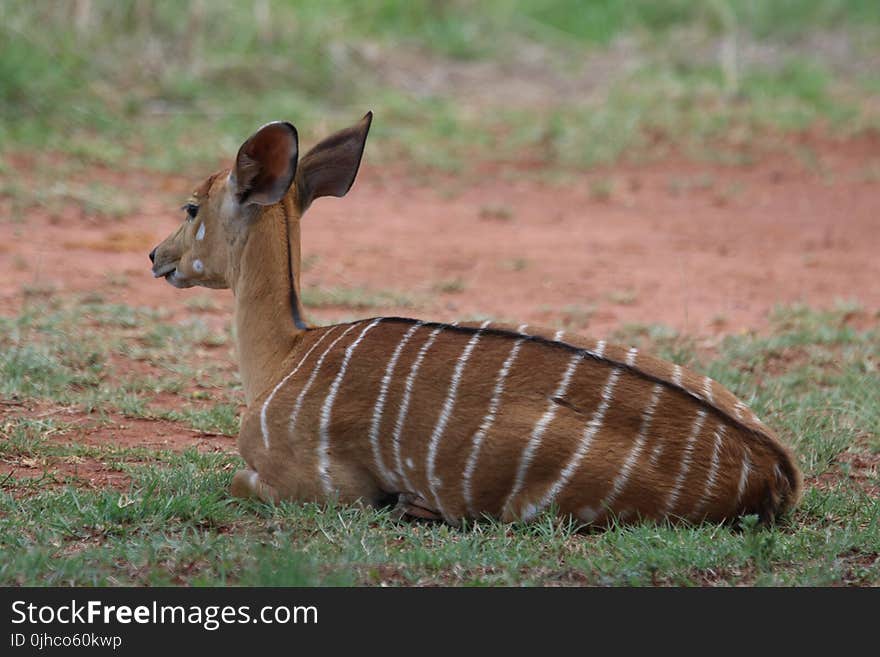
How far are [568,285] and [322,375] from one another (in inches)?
152

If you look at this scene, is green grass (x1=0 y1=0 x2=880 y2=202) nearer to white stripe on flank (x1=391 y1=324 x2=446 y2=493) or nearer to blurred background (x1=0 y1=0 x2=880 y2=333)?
blurred background (x1=0 y1=0 x2=880 y2=333)

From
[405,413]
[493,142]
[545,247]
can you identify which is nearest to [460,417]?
[405,413]

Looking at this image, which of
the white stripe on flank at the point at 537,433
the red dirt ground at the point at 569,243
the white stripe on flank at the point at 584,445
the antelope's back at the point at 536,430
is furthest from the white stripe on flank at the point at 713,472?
the red dirt ground at the point at 569,243

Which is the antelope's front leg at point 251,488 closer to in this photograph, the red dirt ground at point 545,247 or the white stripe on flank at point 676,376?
the red dirt ground at point 545,247

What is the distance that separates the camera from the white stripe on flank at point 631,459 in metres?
4.31

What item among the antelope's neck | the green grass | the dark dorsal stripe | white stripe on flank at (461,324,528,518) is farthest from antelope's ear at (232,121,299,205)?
the green grass

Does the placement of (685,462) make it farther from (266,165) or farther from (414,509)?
(266,165)

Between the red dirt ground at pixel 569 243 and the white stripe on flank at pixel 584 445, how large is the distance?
3103mm

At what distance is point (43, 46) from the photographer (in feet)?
38.7

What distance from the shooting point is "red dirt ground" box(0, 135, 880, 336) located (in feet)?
26.0

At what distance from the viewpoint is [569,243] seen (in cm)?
954

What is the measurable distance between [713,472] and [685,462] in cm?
9
